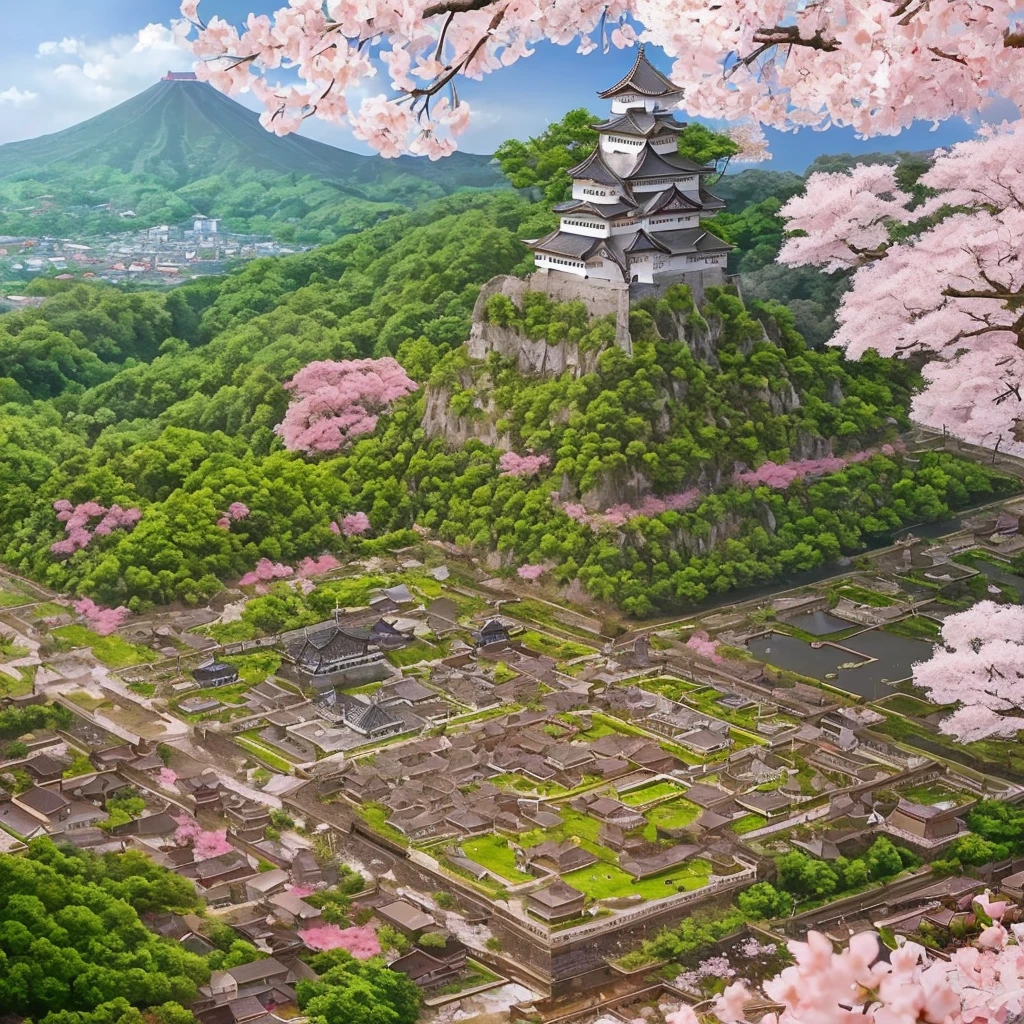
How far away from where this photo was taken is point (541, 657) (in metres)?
16.4

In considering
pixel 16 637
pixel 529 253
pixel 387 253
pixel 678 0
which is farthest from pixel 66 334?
pixel 678 0

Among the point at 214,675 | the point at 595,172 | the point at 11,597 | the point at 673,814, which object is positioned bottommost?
the point at 673,814

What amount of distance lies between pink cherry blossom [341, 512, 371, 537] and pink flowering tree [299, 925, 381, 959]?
7.96 metres

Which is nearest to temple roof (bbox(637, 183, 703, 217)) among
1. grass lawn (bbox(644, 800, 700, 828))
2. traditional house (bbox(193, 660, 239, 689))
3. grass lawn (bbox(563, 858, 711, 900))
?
traditional house (bbox(193, 660, 239, 689))

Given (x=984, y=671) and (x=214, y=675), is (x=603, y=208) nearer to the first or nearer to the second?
(x=214, y=675)

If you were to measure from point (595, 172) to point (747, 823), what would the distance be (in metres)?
9.08

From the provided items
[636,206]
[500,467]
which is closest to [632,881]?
[500,467]

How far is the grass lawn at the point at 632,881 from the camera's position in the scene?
12.3 m

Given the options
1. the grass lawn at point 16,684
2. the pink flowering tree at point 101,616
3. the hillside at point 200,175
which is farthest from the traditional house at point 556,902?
the hillside at point 200,175

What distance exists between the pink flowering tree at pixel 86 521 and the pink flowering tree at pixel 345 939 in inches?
304

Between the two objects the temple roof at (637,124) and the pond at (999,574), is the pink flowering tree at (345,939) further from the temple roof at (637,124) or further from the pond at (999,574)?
the temple roof at (637,124)

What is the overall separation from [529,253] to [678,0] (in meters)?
18.6

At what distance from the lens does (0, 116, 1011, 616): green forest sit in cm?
1808

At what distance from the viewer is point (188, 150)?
3281cm
